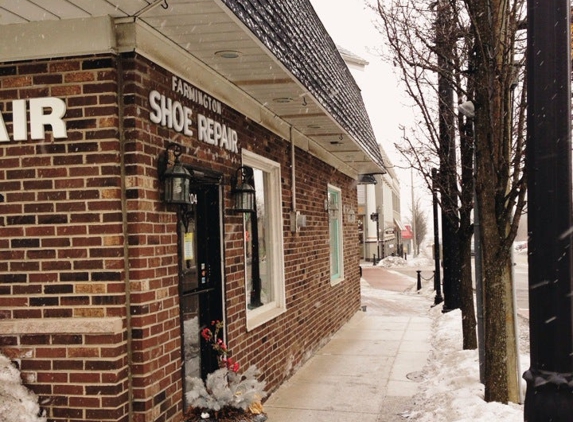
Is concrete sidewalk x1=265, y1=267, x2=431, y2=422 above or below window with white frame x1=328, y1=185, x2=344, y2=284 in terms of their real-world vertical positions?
below

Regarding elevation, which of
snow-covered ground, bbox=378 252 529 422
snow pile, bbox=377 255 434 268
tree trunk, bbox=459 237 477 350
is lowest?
snow pile, bbox=377 255 434 268

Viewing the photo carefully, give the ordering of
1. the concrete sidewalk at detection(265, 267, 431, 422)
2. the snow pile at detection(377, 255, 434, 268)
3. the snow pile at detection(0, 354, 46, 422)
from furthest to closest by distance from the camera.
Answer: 1. the snow pile at detection(377, 255, 434, 268)
2. the concrete sidewalk at detection(265, 267, 431, 422)
3. the snow pile at detection(0, 354, 46, 422)

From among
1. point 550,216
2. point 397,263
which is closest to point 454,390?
point 550,216

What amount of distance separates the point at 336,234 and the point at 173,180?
804 centimetres

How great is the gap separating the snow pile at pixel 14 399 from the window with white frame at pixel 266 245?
305 centimetres

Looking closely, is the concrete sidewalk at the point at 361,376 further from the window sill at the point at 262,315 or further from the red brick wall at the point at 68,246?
the red brick wall at the point at 68,246

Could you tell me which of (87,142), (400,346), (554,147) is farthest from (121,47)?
(400,346)

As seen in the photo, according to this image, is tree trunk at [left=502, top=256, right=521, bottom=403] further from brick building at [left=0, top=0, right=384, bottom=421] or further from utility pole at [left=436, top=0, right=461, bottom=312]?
brick building at [left=0, top=0, right=384, bottom=421]

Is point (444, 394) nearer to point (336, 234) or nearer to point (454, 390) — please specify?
point (454, 390)

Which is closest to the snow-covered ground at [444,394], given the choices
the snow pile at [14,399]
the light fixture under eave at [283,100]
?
the snow pile at [14,399]

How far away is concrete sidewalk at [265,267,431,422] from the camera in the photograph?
5930 millimetres

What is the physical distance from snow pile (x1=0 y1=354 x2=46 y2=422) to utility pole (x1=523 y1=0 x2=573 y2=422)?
3002mm

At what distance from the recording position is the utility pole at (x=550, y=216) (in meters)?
3.08

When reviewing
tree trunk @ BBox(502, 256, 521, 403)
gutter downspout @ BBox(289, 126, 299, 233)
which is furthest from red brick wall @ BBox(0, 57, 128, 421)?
gutter downspout @ BBox(289, 126, 299, 233)
